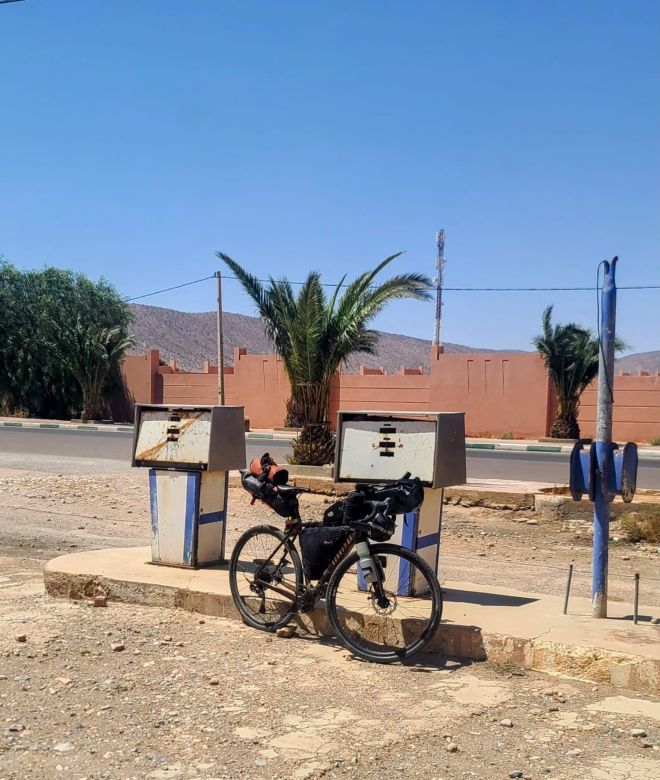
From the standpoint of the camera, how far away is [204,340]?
102m

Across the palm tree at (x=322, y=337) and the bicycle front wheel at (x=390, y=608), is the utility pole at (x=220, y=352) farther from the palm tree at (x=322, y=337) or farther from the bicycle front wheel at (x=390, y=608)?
the bicycle front wheel at (x=390, y=608)

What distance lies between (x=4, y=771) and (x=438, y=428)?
3.31m

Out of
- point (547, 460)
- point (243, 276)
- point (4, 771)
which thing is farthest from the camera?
point (547, 460)

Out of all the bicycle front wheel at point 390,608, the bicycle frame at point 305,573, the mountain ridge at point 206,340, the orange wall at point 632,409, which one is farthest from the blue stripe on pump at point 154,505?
the mountain ridge at point 206,340

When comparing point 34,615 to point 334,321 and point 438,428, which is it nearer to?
point 438,428

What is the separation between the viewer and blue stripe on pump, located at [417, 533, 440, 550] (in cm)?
602

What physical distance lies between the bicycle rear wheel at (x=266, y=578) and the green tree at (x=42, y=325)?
3426cm

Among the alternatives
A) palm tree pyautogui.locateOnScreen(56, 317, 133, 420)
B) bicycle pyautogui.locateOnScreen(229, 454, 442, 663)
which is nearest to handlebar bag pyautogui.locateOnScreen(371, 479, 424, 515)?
bicycle pyautogui.locateOnScreen(229, 454, 442, 663)

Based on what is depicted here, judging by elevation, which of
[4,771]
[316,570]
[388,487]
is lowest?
[4,771]

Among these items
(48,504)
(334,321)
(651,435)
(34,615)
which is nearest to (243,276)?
(334,321)

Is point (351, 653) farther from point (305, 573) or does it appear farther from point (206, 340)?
point (206, 340)

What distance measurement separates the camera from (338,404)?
3459 cm

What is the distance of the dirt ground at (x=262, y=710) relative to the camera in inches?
153

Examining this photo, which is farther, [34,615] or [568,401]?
[568,401]
